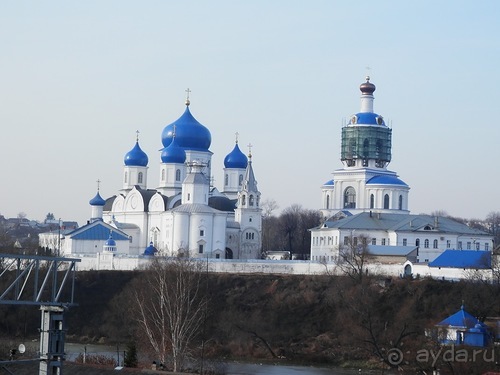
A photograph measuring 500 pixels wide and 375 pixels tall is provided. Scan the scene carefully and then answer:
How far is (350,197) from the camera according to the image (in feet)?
200

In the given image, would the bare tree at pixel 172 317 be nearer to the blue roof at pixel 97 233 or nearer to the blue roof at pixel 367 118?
the blue roof at pixel 97 233

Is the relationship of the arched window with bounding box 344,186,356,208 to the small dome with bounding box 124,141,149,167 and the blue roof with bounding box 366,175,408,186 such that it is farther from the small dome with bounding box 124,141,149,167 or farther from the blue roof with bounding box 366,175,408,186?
the small dome with bounding box 124,141,149,167

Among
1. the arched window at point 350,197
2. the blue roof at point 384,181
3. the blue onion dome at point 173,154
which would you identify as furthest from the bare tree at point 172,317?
the arched window at point 350,197

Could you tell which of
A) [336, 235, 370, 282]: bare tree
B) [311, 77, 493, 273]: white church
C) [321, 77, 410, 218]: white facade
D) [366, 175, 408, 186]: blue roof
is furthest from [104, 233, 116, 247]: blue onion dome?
[366, 175, 408, 186]: blue roof

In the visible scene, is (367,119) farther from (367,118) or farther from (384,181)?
(384,181)

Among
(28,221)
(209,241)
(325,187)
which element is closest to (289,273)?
(209,241)

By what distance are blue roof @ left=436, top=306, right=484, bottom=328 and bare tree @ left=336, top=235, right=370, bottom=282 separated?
28.0 feet

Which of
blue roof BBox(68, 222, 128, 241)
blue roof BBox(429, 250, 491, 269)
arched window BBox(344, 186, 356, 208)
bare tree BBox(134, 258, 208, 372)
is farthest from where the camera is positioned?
arched window BBox(344, 186, 356, 208)

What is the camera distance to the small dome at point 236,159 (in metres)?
60.1

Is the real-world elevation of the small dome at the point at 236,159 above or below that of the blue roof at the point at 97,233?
above

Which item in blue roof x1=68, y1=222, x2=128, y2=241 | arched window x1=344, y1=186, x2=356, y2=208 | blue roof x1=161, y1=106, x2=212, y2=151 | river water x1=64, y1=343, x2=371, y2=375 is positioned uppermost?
blue roof x1=161, y1=106, x2=212, y2=151

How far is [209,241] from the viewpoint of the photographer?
5288cm

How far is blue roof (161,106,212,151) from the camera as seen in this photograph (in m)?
Answer: 57.6

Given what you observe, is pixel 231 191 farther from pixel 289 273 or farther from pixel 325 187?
pixel 289 273
